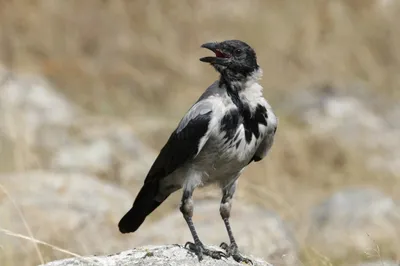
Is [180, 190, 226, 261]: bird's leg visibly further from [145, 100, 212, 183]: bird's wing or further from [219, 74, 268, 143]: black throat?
[219, 74, 268, 143]: black throat

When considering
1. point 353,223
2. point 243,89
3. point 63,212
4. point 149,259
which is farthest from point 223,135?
point 353,223

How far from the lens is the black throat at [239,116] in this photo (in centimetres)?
618

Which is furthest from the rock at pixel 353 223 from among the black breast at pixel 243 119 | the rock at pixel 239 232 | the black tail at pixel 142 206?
the black breast at pixel 243 119

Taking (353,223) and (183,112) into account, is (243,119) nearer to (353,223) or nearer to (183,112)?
(353,223)

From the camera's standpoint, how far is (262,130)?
20.9 feet

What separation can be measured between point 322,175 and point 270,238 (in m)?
6.69

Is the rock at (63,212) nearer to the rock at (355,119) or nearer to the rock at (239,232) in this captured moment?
the rock at (239,232)

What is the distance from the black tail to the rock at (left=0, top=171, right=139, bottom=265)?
69.3 inches

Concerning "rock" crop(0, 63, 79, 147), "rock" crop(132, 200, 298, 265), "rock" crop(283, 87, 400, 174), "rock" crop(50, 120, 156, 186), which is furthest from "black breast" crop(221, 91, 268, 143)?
"rock" crop(283, 87, 400, 174)

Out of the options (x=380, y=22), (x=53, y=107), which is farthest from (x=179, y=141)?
(x=380, y=22)

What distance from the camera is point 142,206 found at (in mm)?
6953

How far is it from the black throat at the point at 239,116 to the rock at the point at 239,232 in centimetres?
249

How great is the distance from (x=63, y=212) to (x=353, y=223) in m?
3.52

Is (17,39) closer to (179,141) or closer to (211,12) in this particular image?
(211,12)
